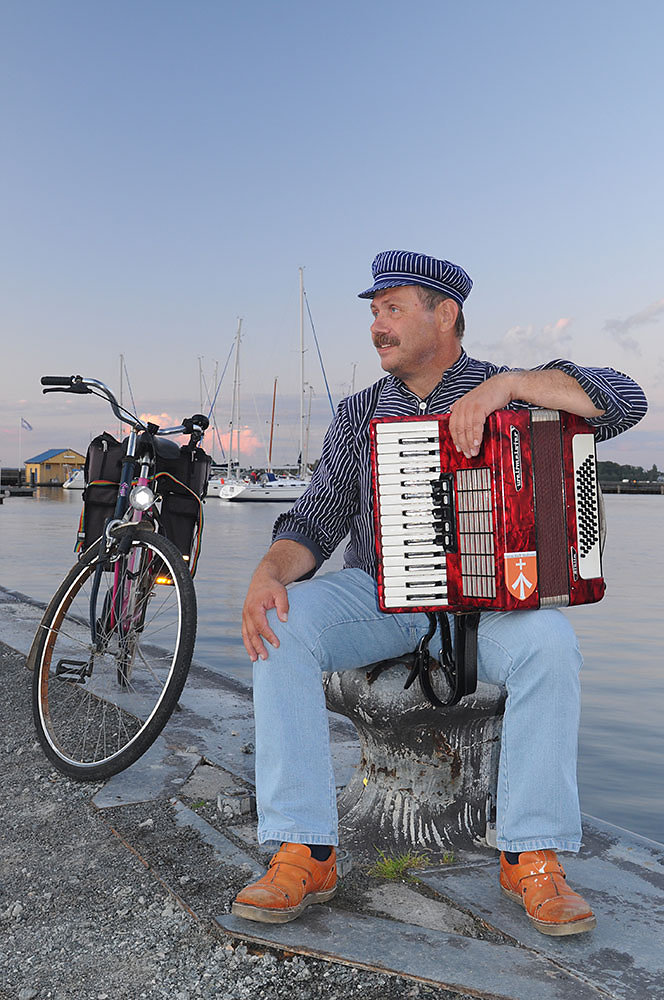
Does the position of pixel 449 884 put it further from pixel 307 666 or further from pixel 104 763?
pixel 104 763

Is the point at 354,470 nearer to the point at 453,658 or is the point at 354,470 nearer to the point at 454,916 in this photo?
the point at 453,658

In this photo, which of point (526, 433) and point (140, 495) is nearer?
point (526, 433)

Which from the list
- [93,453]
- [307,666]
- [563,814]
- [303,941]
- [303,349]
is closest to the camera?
[303,941]

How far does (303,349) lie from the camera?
4600 centimetres

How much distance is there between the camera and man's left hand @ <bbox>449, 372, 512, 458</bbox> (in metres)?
2.44

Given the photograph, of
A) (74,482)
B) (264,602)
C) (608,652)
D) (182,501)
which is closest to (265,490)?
(74,482)

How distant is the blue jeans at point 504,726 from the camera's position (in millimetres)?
2352

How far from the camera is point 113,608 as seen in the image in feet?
13.1

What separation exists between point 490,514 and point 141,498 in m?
1.91

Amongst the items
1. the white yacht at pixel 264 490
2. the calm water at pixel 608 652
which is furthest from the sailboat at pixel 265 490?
the calm water at pixel 608 652

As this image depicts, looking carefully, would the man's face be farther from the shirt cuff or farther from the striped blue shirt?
the shirt cuff

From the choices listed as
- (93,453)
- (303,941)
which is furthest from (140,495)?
(303,941)

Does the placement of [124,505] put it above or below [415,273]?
below

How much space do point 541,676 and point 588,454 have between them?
0.63 m
